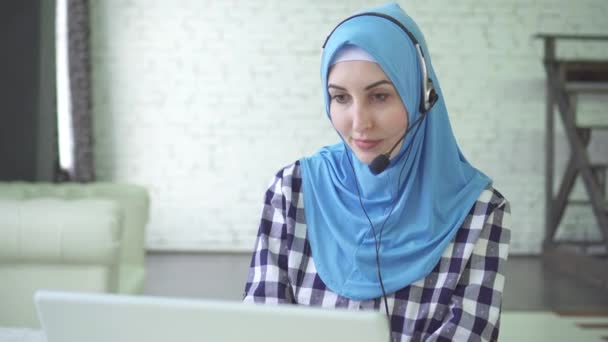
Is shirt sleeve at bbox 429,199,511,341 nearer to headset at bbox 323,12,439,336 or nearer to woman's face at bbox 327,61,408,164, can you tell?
headset at bbox 323,12,439,336

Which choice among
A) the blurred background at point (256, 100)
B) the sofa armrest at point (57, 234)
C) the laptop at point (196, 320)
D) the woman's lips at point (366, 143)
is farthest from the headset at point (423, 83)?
the blurred background at point (256, 100)

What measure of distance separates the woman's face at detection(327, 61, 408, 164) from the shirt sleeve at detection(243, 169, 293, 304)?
192 millimetres

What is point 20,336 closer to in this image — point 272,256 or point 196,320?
point 272,256

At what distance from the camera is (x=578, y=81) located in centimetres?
487

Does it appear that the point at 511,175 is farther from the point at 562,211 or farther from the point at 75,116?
the point at 75,116

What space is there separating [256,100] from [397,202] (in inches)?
155

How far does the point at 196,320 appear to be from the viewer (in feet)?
1.88

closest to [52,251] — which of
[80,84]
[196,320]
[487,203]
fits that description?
[487,203]

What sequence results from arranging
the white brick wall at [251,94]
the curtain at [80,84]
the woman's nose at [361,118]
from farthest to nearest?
the white brick wall at [251,94] → the curtain at [80,84] → the woman's nose at [361,118]

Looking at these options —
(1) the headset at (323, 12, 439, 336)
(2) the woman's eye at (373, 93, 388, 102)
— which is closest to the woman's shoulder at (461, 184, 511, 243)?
(1) the headset at (323, 12, 439, 336)

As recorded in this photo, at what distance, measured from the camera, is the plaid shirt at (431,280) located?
1014 mm

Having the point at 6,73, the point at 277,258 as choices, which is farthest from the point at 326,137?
the point at 277,258

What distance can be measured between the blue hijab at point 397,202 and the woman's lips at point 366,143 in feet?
0.22

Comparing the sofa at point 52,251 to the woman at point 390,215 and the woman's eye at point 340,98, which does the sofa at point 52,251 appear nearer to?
the woman at point 390,215
